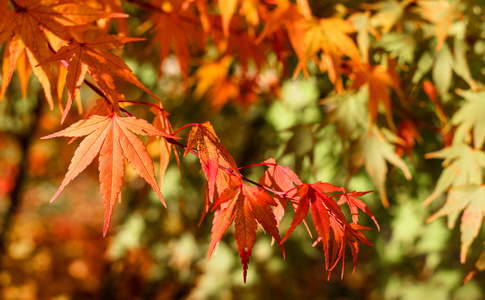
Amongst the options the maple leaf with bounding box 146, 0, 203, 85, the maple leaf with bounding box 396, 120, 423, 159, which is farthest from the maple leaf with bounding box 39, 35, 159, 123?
the maple leaf with bounding box 396, 120, 423, 159

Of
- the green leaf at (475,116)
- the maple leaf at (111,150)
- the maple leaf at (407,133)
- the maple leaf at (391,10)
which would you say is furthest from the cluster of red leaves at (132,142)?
the maple leaf at (407,133)

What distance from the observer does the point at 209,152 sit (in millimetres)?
Result: 548

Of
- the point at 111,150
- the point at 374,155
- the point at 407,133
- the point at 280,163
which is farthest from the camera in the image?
the point at 280,163

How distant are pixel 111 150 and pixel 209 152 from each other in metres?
0.12

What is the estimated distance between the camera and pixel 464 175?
980 millimetres

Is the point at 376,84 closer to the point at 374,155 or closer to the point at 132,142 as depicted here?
the point at 374,155

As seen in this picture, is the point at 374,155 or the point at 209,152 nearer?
the point at 209,152

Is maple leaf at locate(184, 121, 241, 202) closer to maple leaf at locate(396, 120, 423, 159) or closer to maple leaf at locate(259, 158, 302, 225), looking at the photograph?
maple leaf at locate(259, 158, 302, 225)

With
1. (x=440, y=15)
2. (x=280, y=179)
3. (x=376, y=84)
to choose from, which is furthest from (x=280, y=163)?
(x=280, y=179)

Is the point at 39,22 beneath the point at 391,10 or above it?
above

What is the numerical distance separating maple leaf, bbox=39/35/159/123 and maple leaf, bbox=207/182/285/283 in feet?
0.59

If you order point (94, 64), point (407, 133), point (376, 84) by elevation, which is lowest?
point (407, 133)

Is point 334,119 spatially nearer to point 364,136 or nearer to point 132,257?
point 364,136

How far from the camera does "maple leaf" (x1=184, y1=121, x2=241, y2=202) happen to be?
1.77 ft
